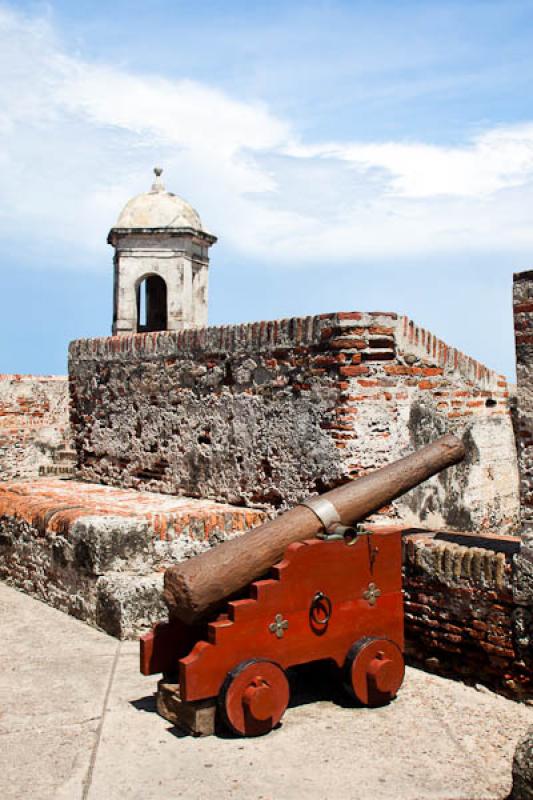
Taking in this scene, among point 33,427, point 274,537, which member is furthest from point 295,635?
point 33,427

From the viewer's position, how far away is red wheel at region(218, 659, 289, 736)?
4262mm

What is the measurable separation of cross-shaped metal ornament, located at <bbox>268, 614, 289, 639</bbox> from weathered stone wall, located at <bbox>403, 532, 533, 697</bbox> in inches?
51.8

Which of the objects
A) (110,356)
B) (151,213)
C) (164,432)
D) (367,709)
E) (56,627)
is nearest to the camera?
(367,709)

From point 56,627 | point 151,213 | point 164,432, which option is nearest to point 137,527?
point 56,627

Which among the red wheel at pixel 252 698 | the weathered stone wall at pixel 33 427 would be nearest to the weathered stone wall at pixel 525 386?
the red wheel at pixel 252 698

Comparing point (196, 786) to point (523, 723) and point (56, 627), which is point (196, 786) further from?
point (56, 627)

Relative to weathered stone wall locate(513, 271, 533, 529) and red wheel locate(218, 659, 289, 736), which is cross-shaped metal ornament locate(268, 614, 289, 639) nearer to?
red wheel locate(218, 659, 289, 736)

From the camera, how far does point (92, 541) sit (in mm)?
6543

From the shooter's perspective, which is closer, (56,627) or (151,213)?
(56,627)

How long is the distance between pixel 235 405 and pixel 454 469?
1936 mm

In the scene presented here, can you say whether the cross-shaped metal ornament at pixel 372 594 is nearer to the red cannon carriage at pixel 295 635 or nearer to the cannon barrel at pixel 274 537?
the red cannon carriage at pixel 295 635

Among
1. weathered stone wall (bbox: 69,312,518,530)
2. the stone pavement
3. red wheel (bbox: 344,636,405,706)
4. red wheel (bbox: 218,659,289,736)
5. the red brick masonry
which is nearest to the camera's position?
the stone pavement

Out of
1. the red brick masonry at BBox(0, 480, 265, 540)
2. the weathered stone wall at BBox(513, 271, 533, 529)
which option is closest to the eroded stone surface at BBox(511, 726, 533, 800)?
the weathered stone wall at BBox(513, 271, 533, 529)

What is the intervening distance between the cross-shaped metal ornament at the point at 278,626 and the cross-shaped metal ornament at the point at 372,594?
0.58 m
